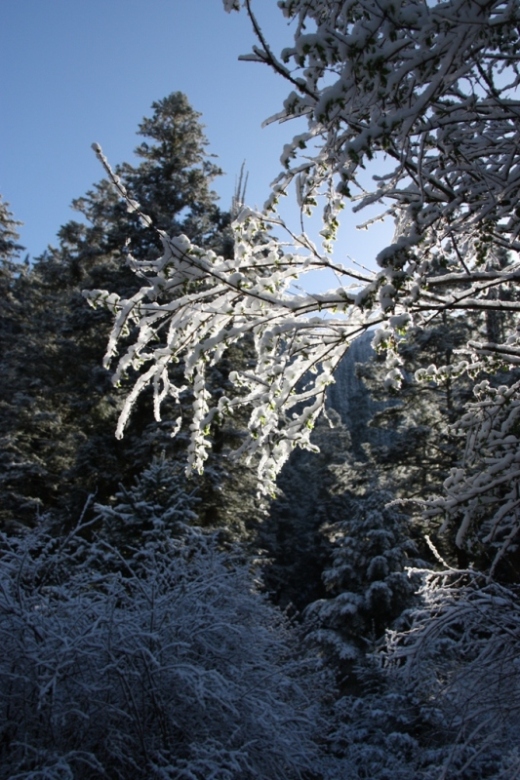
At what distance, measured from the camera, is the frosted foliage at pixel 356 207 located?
2070 mm

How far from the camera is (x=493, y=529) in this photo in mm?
3254

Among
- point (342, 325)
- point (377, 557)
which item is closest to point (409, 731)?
point (377, 557)

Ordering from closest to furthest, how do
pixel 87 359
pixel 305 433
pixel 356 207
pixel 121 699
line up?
pixel 356 207 → pixel 305 433 → pixel 121 699 → pixel 87 359

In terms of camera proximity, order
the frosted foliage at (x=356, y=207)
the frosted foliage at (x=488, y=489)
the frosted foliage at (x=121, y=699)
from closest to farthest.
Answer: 1. the frosted foliage at (x=356, y=207)
2. the frosted foliage at (x=488, y=489)
3. the frosted foliage at (x=121, y=699)

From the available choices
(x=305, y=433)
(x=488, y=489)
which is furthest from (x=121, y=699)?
(x=488, y=489)

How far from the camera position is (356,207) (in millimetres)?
Answer: 2572

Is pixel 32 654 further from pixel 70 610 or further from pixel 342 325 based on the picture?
pixel 342 325

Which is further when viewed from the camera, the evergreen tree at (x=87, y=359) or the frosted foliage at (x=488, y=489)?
the evergreen tree at (x=87, y=359)

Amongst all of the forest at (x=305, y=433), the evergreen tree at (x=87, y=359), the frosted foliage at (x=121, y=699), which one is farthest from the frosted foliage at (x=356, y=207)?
the evergreen tree at (x=87, y=359)

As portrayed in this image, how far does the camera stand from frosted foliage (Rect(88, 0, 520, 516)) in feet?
6.79

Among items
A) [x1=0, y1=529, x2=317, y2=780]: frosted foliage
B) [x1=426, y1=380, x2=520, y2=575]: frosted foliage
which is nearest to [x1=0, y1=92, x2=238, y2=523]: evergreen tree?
[x1=0, y1=529, x2=317, y2=780]: frosted foliage

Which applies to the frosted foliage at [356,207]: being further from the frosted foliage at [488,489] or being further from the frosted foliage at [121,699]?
the frosted foliage at [121,699]

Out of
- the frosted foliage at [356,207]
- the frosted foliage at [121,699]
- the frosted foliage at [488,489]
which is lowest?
the frosted foliage at [121,699]

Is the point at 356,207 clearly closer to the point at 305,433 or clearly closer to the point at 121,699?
the point at 305,433
